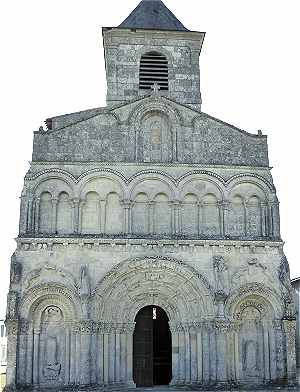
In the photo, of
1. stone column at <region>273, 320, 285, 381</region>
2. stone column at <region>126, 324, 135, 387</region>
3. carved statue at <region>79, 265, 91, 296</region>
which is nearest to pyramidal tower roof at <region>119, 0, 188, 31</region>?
carved statue at <region>79, 265, 91, 296</region>

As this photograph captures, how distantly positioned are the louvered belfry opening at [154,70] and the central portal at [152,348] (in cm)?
977

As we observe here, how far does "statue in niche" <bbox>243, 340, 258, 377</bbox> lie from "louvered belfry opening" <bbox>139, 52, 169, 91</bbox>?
1132 cm

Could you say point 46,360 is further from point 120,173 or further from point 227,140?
point 227,140

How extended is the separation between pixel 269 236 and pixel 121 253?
17.6 ft

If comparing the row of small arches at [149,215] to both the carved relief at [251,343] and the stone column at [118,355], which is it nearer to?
the carved relief at [251,343]

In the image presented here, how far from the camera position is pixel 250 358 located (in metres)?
19.8

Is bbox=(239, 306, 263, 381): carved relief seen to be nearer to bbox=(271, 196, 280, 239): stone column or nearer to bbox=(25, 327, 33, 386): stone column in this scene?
bbox=(271, 196, 280, 239): stone column

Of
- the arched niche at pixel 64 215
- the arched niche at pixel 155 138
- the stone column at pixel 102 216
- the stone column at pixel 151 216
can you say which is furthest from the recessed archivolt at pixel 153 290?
the arched niche at pixel 155 138

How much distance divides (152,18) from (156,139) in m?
7.88

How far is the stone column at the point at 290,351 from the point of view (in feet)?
62.5

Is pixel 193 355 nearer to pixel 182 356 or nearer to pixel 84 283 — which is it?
pixel 182 356

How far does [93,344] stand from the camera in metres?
18.9

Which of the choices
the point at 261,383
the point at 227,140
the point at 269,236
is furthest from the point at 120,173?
the point at 261,383

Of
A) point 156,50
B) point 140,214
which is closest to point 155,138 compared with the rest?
point 140,214
